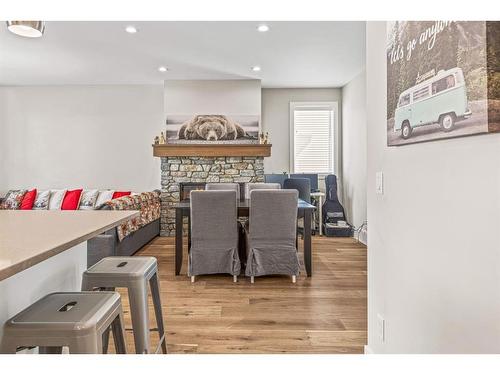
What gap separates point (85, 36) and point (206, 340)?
3.76m

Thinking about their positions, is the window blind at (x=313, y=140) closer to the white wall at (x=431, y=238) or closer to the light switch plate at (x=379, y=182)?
the white wall at (x=431, y=238)

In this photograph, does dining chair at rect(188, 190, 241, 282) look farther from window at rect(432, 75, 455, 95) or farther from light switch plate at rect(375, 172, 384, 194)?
window at rect(432, 75, 455, 95)

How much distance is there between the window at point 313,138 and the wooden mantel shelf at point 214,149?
90cm

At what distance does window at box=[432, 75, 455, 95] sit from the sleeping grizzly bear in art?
5024 millimetres

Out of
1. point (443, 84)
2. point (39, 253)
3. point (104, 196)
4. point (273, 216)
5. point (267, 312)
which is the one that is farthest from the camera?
point (104, 196)

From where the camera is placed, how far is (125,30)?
3.94 meters

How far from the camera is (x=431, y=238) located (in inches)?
49.5

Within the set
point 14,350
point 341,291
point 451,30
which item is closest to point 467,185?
point 451,30

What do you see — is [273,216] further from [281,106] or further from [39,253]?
[281,106]

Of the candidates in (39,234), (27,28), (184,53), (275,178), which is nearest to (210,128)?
(275,178)

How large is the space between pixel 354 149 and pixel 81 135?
491 cm
